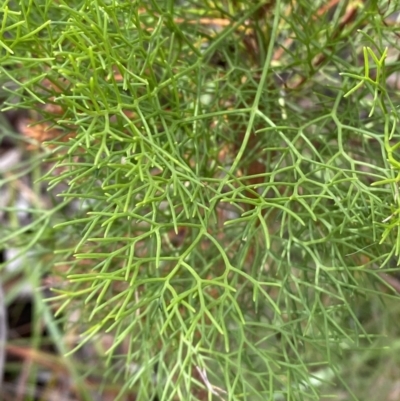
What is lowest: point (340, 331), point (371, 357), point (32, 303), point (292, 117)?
point (32, 303)

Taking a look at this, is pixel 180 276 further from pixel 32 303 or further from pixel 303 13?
pixel 32 303

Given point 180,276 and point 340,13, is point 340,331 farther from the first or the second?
point 340,13

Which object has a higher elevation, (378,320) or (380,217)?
(380,217)

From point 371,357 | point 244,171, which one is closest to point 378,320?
point 371,357

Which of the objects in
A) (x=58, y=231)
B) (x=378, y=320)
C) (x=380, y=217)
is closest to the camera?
(x=380, y=217)

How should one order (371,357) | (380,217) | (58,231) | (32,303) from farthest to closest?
(32,303) < (371,357) < (58,231) < (380,217)

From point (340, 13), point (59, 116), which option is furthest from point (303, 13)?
point (59, 116)

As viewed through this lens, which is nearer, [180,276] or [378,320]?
[180,276]
